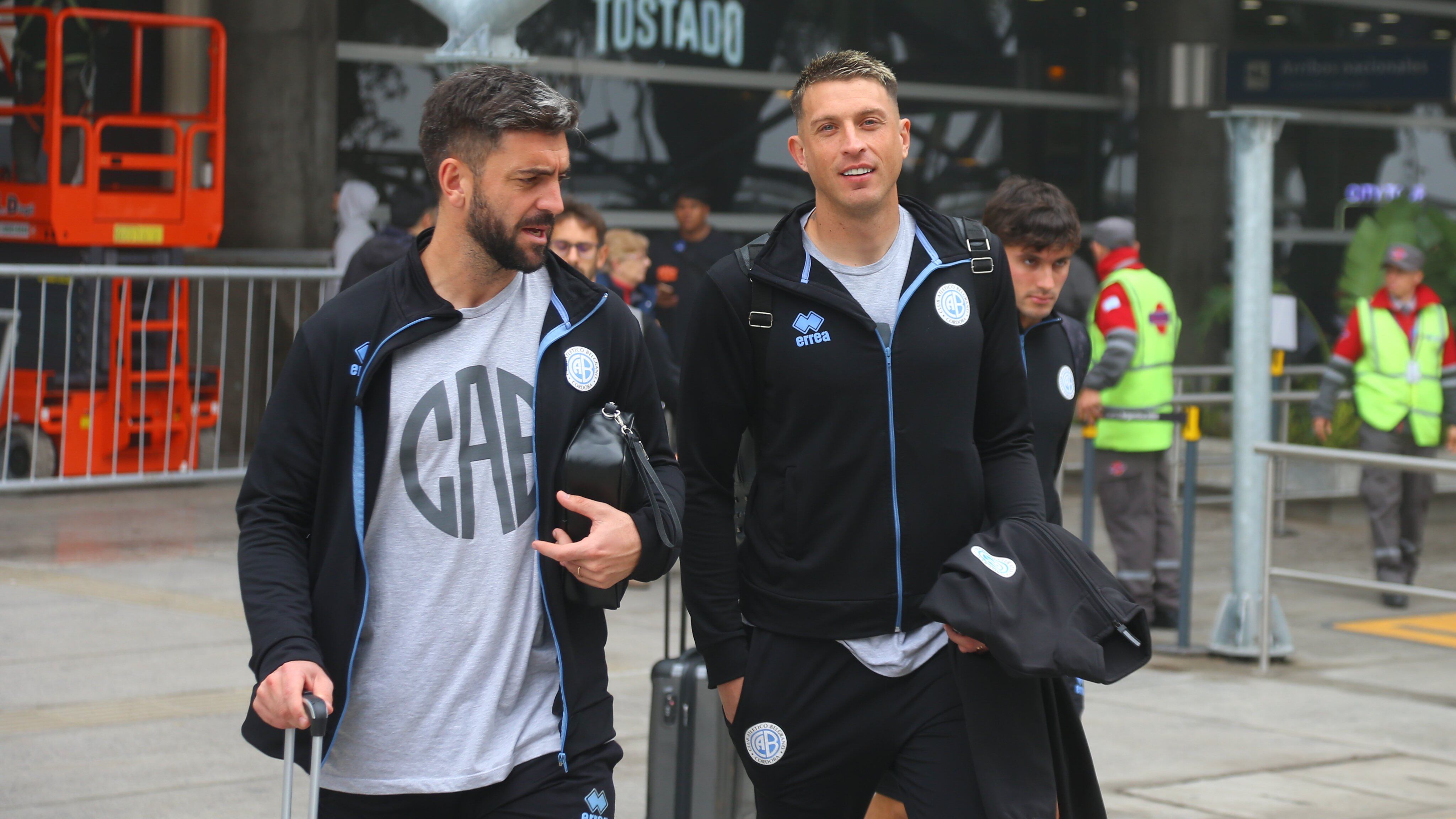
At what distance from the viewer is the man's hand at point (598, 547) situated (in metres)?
2.88

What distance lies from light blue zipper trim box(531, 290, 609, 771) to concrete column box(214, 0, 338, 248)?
35.9 ft

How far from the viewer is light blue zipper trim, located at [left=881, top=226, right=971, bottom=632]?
11.0ft

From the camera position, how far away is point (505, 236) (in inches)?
116

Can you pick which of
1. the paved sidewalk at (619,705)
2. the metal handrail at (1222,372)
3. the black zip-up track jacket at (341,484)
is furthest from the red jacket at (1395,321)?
the black zip-up track jacket at (341,484)

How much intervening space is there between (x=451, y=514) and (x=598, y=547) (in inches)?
9.9

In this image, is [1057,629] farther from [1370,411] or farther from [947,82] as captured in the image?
[947,82]

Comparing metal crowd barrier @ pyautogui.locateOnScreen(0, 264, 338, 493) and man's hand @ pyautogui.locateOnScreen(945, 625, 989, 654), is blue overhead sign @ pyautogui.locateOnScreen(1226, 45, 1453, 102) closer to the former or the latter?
metal crowd barrier @ pyautogui.locateOnScreen(0, 264, 338, 493)

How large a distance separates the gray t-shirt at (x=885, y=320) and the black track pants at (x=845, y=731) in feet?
0.07

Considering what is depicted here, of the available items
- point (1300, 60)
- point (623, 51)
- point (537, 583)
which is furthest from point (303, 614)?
point (1300, 60)

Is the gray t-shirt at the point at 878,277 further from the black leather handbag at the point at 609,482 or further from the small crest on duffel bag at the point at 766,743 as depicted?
the small crest on duffel bag at the point at 766,743

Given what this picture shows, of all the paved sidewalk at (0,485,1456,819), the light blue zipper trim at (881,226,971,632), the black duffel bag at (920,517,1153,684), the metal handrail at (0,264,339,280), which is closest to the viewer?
the black duffel bag at (920,517,1153,684)

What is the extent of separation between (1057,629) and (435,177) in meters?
1.34

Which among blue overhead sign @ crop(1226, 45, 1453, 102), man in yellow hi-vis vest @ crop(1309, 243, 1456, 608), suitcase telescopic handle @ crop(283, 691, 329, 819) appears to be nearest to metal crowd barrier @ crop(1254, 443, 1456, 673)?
man in yellow hi-vis vest @ crop(1309, 243, 1456, 608)

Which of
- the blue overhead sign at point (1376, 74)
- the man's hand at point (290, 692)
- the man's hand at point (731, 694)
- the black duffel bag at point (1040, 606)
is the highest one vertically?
the blue overhead sign at point (1376, 74)
